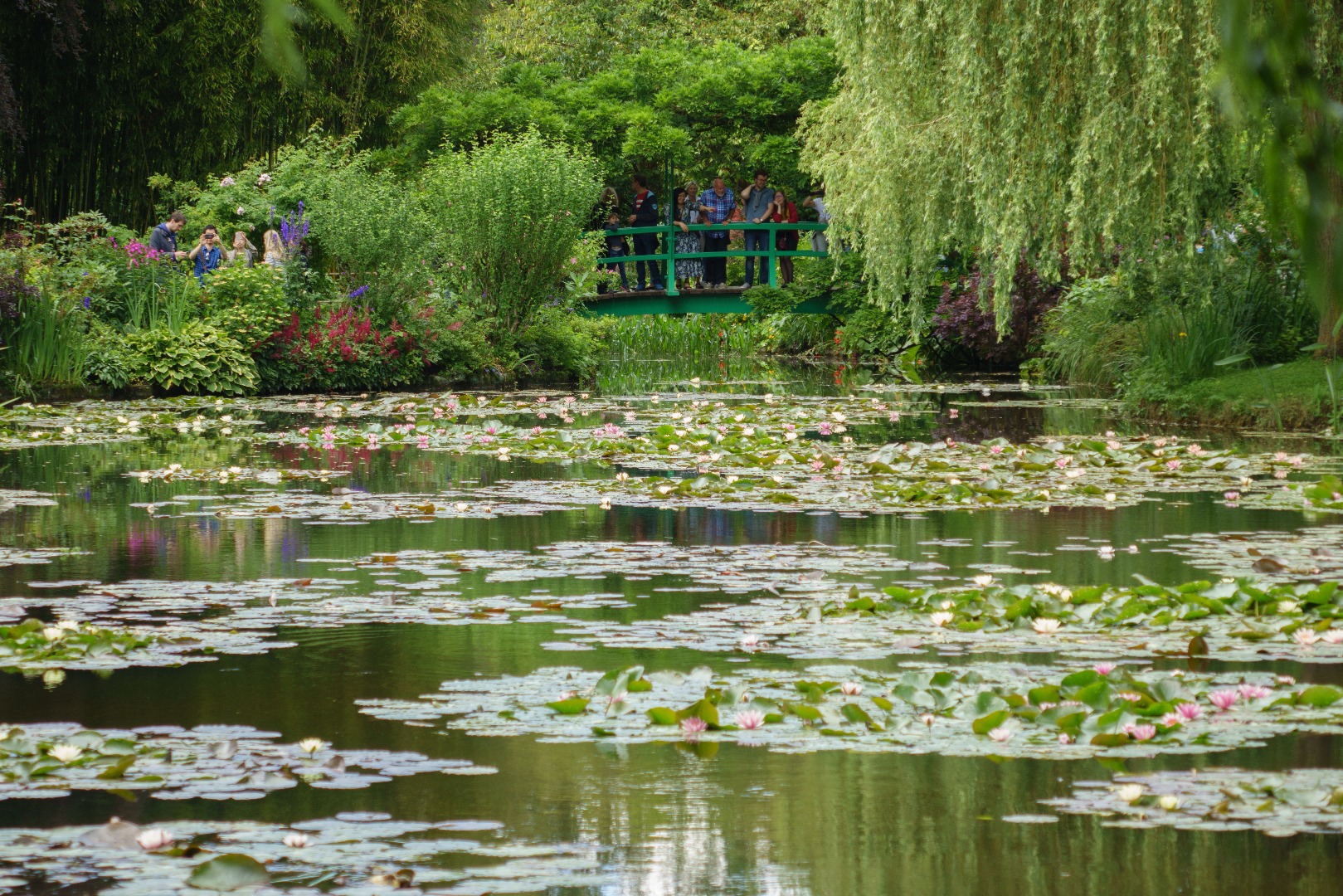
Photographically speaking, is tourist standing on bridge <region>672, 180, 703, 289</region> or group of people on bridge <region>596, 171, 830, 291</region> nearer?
group of people on bridge <region>596, 171, 830, 291</region>

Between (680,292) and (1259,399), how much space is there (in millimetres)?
16220

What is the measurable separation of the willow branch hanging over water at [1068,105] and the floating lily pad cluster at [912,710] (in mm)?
7613

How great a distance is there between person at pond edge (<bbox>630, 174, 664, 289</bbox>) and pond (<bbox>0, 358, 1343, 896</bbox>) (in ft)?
63.5

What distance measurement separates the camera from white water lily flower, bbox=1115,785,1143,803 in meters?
3.38

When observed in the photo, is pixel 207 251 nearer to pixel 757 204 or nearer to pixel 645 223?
pixel 645 223

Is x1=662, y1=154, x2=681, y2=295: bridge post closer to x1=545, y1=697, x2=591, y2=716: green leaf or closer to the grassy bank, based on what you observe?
the grassy bank

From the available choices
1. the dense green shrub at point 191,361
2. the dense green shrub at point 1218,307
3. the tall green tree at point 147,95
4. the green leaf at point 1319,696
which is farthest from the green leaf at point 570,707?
the tall green tree at point 147,95

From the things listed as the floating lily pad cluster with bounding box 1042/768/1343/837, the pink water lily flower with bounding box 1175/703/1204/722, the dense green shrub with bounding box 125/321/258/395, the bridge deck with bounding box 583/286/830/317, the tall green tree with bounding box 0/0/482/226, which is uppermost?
the tall green tree with bounding box 0/0/482/226

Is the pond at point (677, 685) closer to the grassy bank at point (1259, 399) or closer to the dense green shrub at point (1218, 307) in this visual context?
the grassy bank at point (1259, 399)

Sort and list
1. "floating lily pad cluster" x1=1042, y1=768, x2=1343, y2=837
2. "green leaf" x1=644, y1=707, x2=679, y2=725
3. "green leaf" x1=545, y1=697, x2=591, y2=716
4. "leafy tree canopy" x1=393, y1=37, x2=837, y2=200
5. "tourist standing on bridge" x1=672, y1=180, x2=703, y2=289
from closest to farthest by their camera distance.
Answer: "floating lily pad cluster" x1=1042, y1=768, x2=1343, y2=837 → "green leaf" x1=644, y1=707, x2=679, y2=725 → "green leaf" x1=545, y1=697, x2=591, y2=716 → "tourist standing on bridge" x1=672, y1=180, x2=703, y2=289 → "leafy tree canopy" x1=393, y1=37, x2=837, y2=200

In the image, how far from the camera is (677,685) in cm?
440

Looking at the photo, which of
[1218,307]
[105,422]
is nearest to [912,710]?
[1218,307]

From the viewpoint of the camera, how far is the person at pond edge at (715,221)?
1112 inches

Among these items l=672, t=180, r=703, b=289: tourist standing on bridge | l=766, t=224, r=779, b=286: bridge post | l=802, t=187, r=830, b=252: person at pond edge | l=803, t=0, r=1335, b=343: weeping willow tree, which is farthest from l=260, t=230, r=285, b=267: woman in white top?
l=802, t=187, r=830, b=252: person at pond edge
